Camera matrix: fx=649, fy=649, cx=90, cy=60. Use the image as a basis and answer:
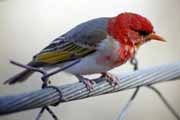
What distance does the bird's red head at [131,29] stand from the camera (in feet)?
3.68

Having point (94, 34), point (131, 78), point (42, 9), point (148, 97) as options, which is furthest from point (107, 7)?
point (131, 78)

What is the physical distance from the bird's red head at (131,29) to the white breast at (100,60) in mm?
21

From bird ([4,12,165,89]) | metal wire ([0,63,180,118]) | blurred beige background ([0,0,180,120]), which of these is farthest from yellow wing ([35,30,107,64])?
blurred beige background ([0,0,180,120])

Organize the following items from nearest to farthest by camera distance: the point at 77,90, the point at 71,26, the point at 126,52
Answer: the point at 77,90 < the point at 126,52 < the point at 71,26

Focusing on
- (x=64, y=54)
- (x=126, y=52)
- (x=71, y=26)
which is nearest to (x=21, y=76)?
(x=64, y=54)

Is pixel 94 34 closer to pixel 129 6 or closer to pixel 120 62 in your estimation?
pixel 120 62

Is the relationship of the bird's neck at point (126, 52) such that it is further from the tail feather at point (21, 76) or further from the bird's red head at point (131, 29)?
the tail feather at point (21, 76)

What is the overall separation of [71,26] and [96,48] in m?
0.43

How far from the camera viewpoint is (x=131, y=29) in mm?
1176

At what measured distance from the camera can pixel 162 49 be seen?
5.96 feet

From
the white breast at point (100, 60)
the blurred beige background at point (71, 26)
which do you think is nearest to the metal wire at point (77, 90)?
the white breast at point (100, 60)

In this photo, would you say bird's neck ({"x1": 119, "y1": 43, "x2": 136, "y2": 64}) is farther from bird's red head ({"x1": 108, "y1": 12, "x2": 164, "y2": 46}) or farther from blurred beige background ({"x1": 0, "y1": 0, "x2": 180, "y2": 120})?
blurred beige background ({"x1": 0, "y1": 0, "x2": 180, "y2": 120})

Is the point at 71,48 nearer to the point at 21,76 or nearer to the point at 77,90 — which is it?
the point at 21,76

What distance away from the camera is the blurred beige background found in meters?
1.55
